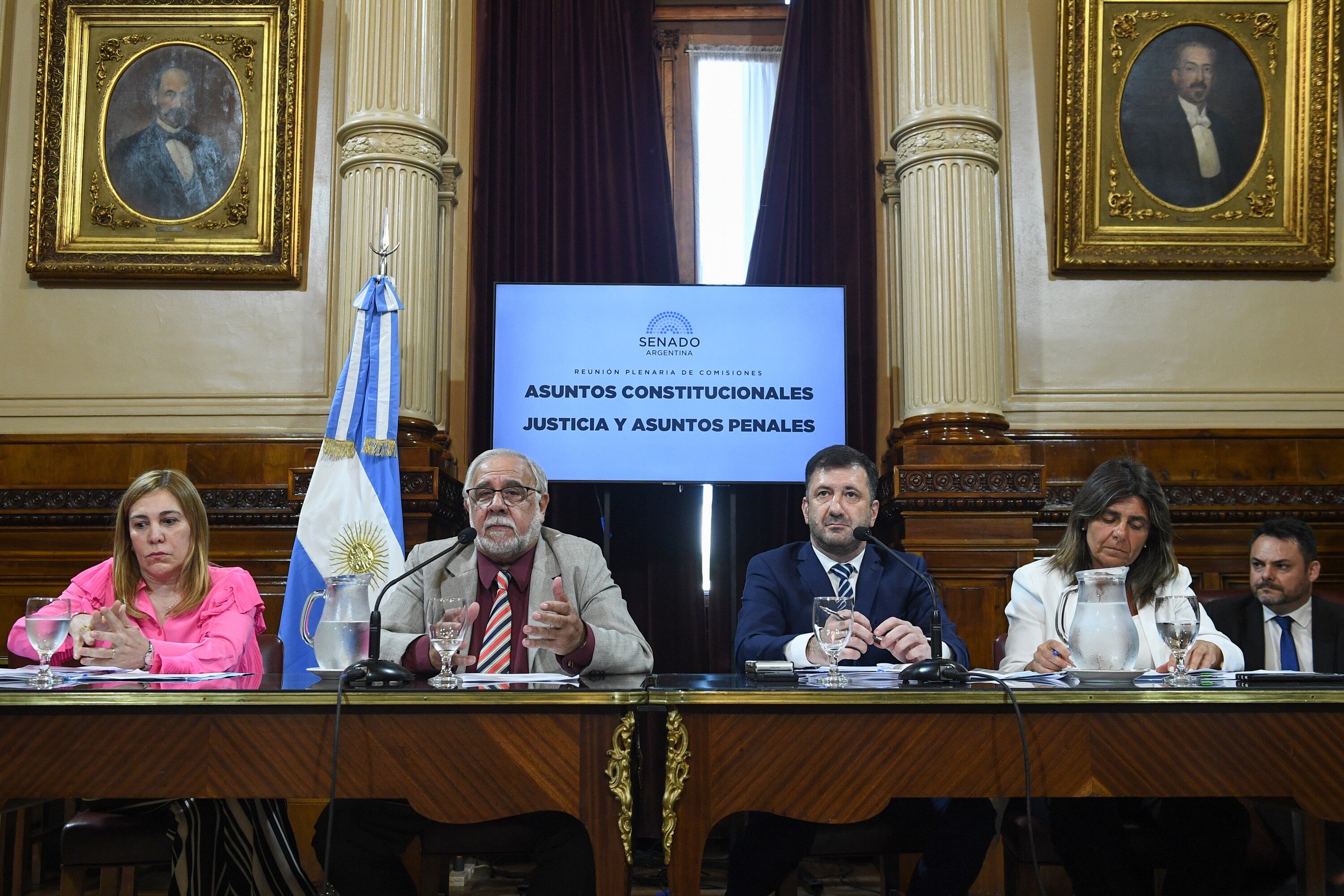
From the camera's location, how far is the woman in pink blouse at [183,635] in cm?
239

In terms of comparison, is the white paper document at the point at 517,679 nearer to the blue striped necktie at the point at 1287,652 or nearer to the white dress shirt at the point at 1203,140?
the blue striped necktie at the point at 1287,652

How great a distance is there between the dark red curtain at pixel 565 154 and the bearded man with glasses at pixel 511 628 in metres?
2.02

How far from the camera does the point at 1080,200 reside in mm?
4961

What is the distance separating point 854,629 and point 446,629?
849 millimetres

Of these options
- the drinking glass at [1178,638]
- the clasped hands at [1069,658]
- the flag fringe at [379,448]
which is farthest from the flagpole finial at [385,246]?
the drinking glass at [1178,638]

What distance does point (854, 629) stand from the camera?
2447 millimetres

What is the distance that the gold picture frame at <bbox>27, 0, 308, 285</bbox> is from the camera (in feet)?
16.3

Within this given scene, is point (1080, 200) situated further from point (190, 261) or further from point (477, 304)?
point (190, 261)

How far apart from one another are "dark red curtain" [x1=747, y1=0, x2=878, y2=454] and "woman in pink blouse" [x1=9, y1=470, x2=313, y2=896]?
2758 millimetres

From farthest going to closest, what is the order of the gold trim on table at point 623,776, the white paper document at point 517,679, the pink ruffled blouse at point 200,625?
the pink ruffled blouse at point 200,625, the white paper document at point 517,679, the gold trim on table at point 623,776

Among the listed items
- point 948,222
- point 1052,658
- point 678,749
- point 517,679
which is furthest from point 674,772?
point 948,222

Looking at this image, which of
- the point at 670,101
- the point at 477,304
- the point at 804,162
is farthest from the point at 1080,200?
the point at 477,304

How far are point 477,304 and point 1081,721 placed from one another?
3.62m

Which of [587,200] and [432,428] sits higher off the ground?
[587,200]
